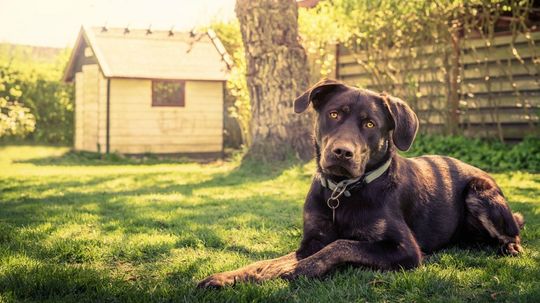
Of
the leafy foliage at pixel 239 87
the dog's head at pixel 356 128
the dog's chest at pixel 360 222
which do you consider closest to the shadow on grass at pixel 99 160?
the leafy foliage at pixel 239 87

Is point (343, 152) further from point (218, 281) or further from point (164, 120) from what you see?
point (164, 120)

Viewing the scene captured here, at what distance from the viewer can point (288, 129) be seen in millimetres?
10570

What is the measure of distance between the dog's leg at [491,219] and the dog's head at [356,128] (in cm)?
92

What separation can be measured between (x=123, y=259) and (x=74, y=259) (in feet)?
1.16

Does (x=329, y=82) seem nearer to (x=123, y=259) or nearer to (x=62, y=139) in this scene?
(x=123, y=259)

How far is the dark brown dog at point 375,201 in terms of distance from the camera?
11.9 ft

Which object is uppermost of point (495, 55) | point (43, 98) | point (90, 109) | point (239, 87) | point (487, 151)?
point (495, 55)

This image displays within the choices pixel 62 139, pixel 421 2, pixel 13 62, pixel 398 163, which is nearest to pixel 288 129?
pixel 421 2

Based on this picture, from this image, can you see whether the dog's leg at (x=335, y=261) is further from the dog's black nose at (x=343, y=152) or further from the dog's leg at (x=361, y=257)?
the dog's black nose at (x=343, y=152)

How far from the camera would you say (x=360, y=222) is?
12.5ft

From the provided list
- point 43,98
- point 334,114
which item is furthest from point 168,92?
point 334,114

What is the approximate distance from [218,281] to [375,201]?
4.16ft

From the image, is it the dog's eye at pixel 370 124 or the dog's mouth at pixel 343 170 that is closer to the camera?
→ the dog's mouth at pixel 343 170

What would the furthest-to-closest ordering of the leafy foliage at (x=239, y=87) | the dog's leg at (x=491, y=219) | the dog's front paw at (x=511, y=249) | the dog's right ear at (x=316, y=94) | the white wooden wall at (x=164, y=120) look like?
the white wooden wall at (x=164, y=120)
the leafy foliage at (x=239, y=87)
the dog's leg at (x=491, y=219)
the dog's front paw at (x=511, y=249)
the dog's right ear at (x=316, y=94)
